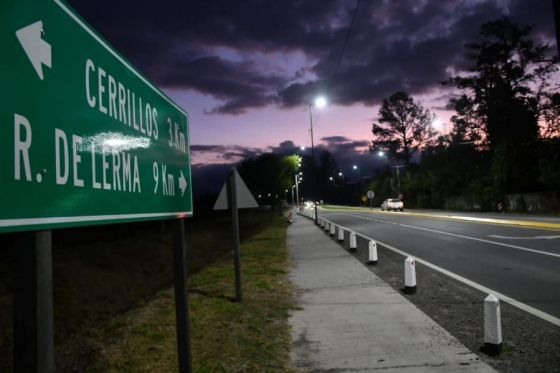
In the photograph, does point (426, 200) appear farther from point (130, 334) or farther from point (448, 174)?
point (130, 334)

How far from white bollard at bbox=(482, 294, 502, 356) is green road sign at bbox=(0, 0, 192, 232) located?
4304mm

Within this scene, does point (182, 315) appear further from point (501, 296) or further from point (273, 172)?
point (273, 172)

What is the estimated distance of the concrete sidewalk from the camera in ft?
16.6

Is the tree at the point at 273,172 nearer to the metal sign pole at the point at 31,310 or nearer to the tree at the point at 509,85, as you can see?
the tree at the point at 509,85

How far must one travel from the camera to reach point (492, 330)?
17.6 ft

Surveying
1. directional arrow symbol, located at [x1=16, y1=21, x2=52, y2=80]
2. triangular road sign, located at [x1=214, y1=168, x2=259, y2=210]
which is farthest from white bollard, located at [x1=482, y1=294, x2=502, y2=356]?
directional arrow symbol, located at [x1=16, y1=21, x2=52, y2=80]

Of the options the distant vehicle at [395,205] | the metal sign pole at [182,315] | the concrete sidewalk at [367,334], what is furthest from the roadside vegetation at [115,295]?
the distant vehicle at [395,205]

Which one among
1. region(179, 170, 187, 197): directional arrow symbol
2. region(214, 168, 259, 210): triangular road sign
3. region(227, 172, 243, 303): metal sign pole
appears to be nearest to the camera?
region(179, 170, 187, 197): directional arrow symbol

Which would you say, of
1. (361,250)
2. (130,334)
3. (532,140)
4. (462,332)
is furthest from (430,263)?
(532,140)

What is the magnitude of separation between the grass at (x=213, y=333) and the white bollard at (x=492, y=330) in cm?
238

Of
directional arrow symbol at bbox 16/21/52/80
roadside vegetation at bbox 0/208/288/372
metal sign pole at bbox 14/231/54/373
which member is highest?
directional arrow symbol at bbox 16/21/52/80

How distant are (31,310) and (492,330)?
5209 mm

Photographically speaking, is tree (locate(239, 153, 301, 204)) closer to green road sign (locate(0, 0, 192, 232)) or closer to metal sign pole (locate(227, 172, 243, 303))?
metal sign pole (locate(227, 172, 243, 303))

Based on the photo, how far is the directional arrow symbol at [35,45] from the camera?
1525mm
